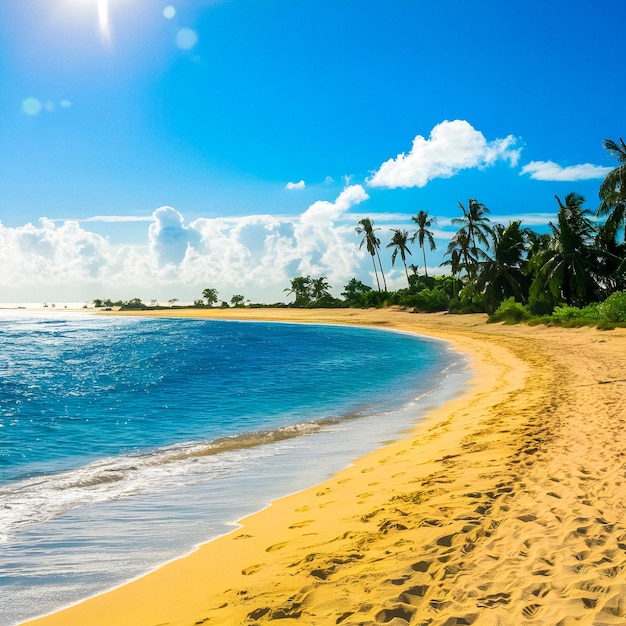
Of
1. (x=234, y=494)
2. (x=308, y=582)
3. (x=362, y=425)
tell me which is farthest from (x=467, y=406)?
(x=308, y=582)

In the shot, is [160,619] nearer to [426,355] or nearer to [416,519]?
[416,519]

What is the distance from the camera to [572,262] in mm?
41719

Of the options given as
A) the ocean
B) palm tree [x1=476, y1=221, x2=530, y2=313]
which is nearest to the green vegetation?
palm tree [x1=476, y1=221, x2=530, y2=313]

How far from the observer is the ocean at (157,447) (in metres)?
5.68

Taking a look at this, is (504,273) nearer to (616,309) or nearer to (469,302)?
(469,302)

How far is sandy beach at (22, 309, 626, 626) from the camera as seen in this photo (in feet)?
12.9

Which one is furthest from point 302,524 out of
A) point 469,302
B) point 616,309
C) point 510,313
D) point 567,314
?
point 469,302

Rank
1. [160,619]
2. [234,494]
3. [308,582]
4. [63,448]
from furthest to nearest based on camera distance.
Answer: [63,448] < [234,494] < [308,582] < [160,619]

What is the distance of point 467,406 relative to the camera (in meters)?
14.3

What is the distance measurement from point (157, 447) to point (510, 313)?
42.1 meters

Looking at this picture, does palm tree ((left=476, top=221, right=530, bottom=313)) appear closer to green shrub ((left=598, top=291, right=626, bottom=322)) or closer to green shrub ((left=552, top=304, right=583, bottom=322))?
green shrub ((left=552, top=304, right=583, bottom=322))

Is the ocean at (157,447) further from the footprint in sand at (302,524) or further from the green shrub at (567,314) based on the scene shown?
the green shrub at (567,314)

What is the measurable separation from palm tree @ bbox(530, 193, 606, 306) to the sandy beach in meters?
35.2

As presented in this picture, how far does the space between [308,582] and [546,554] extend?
2.19m
